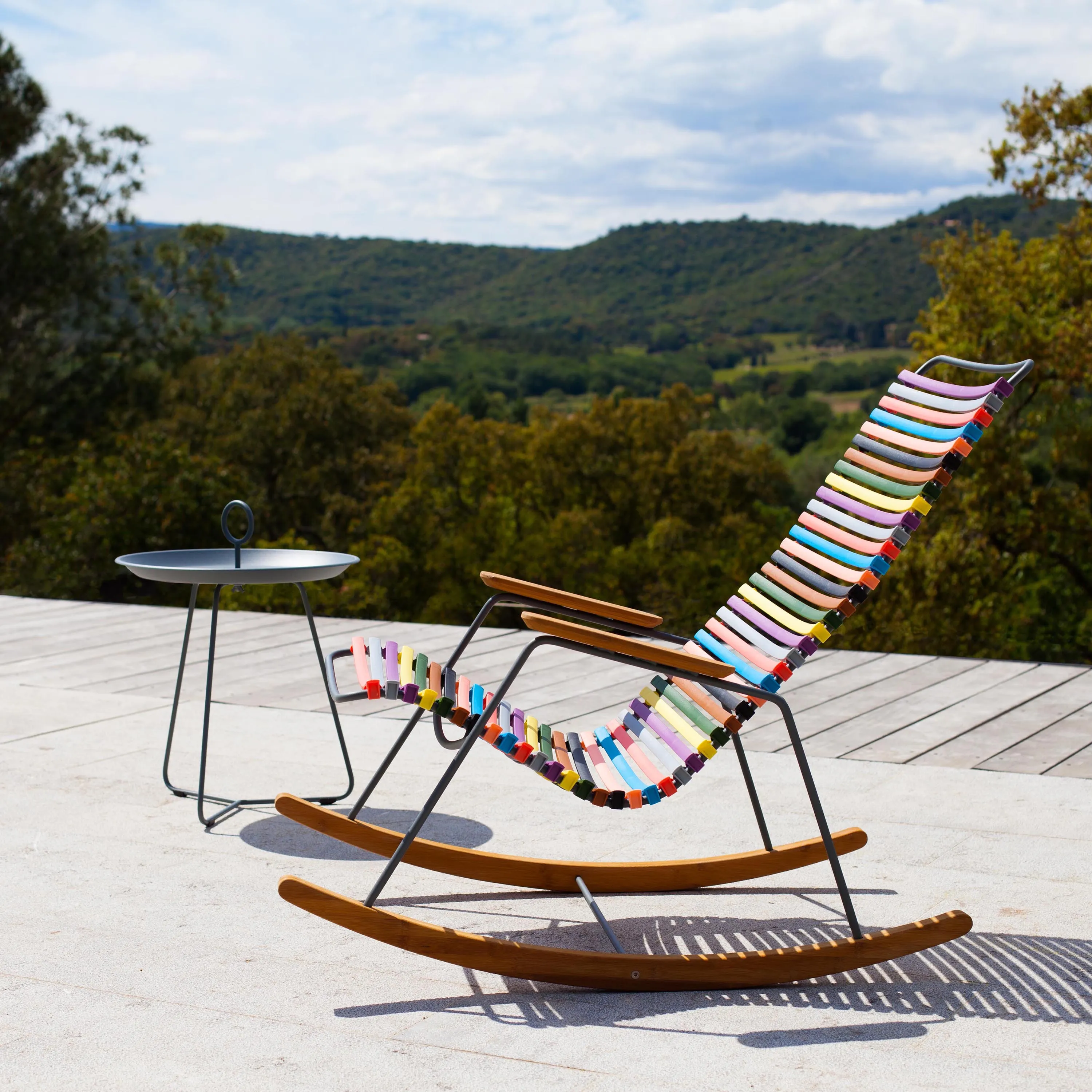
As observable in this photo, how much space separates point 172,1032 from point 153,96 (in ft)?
55.9

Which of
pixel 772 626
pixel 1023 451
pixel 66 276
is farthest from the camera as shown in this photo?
pixel 66 276

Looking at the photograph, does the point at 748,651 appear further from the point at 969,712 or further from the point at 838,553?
the point at 969,712

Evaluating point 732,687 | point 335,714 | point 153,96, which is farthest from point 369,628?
point 153,96

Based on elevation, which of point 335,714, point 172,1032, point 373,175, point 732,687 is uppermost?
point 373,175

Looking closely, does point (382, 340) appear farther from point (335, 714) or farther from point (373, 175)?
point (335, 714)

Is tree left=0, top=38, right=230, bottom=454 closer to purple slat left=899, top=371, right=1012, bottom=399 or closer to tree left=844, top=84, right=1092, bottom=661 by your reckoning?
tree left=844, top=84, right=1092, bottom=661

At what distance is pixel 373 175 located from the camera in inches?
733

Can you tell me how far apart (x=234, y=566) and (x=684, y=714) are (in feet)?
3.83

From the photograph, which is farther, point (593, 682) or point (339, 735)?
point (593, 682)

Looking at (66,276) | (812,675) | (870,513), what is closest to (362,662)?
(870,513)

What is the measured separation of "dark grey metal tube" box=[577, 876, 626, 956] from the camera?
2.04 metres

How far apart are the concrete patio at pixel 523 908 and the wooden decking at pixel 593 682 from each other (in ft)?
0.07

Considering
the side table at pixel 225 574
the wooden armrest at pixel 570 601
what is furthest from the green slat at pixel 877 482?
the side table at pixel 225 574

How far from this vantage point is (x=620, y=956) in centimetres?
199
